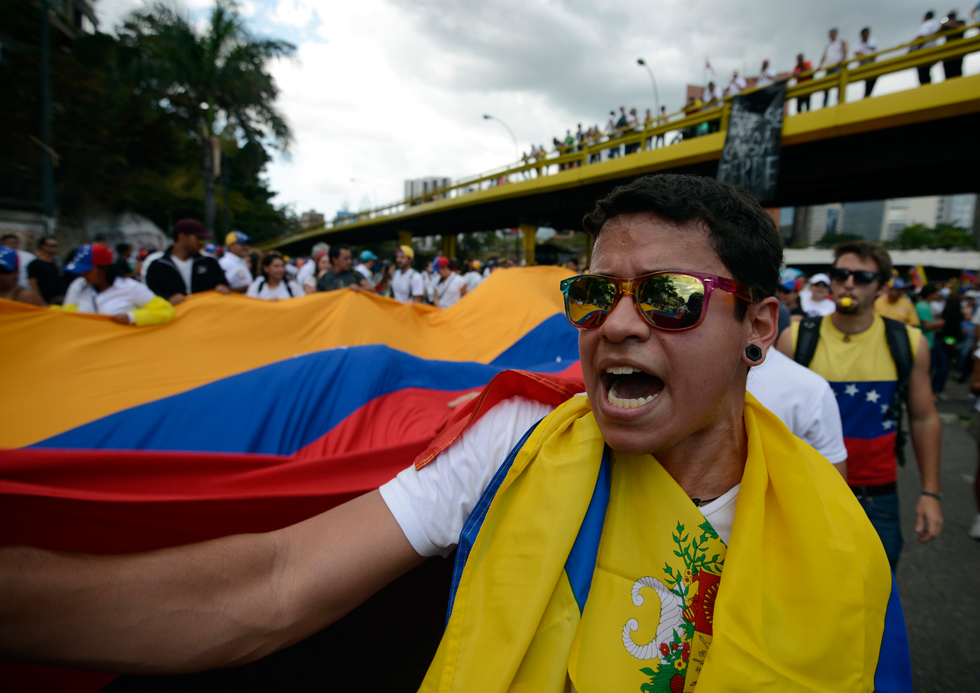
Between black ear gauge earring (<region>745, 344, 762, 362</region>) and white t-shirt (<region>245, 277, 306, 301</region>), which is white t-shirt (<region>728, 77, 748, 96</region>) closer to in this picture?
white t-shirt (<region>245, 277, 306, 301</region>)

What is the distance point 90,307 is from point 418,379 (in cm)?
343

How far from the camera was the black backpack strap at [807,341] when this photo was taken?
294cm

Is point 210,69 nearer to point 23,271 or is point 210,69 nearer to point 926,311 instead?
point 23,271

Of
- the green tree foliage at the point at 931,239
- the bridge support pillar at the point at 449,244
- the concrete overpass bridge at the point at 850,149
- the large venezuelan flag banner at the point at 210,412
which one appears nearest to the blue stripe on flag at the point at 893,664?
the large venezuelan flag banner at the point at 210,412

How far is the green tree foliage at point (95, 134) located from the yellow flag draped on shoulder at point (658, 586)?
39.4ft

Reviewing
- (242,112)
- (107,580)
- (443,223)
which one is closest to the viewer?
(107,580)

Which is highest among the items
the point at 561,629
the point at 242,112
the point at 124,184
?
the point at 242,112

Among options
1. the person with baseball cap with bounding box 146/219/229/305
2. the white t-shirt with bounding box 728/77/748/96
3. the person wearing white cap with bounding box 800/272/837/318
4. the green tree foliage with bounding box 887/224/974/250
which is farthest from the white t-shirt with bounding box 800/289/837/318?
the green tree foliage with bounding box 887/224/974/250

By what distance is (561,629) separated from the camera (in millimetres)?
1081

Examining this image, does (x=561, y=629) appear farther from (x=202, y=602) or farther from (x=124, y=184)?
(x=124, y=184)

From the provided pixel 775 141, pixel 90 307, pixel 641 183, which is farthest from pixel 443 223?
pixel 641 183

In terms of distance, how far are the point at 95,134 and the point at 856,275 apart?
29.3 metres

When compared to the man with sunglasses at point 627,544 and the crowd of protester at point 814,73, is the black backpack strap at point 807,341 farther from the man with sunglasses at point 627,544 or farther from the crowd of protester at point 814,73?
the crowd of protester at point 814,73

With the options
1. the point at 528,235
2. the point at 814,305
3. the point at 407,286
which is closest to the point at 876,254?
the point at 814,305
